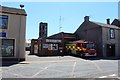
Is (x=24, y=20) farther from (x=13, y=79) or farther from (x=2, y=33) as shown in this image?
(x=13, y=79)

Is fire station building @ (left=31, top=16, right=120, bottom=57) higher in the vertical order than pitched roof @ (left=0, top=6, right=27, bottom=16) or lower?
lower

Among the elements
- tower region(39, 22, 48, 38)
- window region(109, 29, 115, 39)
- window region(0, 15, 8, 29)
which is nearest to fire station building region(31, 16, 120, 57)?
window region(109, 29, 115, 39)

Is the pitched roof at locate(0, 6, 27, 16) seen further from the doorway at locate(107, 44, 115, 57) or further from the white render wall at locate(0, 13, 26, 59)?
the doorway at locate(107, 44, 115, 57)

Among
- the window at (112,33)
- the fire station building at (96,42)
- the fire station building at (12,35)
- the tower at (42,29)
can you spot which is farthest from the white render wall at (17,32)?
the tower at (42,29)

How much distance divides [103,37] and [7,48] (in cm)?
1782

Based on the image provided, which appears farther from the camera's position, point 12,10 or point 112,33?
point 112,33

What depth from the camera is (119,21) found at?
142 ft

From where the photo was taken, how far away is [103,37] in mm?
35469

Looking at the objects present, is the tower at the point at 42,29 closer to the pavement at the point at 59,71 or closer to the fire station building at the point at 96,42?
the fire station building at the point at 96,42

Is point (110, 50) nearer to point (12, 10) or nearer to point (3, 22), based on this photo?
point (12, 10)

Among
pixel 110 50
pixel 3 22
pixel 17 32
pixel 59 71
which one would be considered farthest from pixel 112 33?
pixel 59 71

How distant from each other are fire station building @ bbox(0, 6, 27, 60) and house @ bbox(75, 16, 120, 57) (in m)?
16.0

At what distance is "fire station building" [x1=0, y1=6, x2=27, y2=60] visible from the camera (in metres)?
23.4

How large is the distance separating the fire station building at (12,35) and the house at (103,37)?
16000 millimetres
